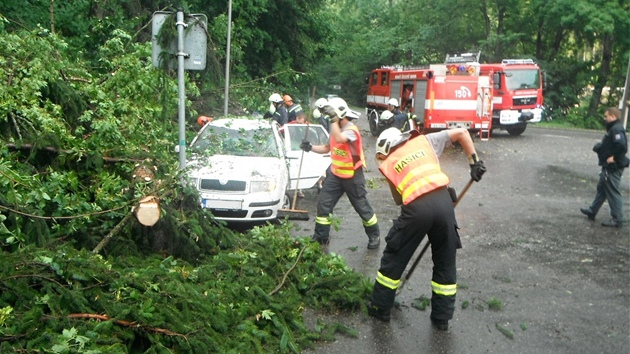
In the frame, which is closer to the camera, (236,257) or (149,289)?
(149,289)

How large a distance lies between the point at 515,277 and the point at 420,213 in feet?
8.82

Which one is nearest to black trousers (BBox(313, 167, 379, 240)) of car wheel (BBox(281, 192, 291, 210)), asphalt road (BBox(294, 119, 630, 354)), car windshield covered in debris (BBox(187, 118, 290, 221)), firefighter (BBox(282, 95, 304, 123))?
asphalt road (BBox(294, 119, 630, 354))

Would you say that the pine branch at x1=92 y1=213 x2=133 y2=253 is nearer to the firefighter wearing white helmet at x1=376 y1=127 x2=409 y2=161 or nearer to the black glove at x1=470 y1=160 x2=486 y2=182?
the firefighter wearing white helmet at x1=376 y1=127 x2=409 y2=161

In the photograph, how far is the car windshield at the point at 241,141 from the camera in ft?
33.1

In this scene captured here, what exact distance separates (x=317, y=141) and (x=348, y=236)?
11.7 ft

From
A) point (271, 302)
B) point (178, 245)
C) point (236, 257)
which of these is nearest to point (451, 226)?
point (271, 302)

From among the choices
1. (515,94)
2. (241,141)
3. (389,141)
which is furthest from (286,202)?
(515,94)

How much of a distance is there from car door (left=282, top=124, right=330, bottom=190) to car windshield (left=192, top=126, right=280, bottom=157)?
1026 mm

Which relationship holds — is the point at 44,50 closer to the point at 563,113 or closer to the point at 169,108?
the point at 169,108

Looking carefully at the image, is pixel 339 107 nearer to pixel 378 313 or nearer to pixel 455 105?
pixel 378 313

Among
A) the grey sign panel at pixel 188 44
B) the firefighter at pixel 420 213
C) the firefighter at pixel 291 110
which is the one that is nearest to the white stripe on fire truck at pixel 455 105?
the firefighter at pixel 291 110

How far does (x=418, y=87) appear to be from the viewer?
23.9 m

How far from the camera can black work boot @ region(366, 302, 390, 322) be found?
6.26m

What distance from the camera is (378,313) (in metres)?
6.30
